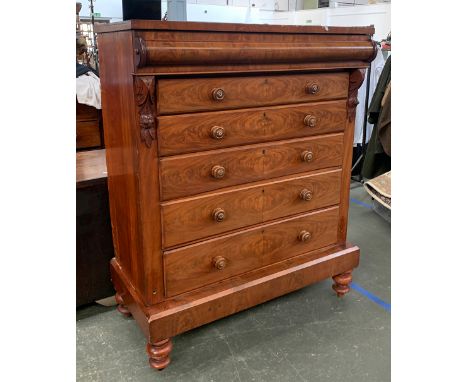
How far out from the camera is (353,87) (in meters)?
1.71

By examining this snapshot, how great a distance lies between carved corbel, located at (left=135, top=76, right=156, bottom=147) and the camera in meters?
1.23

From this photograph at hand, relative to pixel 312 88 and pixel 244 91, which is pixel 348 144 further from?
pixel 244 91

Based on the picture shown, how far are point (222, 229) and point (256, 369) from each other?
530 mm

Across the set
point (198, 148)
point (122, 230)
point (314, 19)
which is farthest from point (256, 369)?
point (314, 19)

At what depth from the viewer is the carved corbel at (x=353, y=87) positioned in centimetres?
167

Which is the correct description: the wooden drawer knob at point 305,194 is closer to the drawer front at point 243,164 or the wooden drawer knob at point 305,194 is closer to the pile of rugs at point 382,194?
the drawer front at point 243,164

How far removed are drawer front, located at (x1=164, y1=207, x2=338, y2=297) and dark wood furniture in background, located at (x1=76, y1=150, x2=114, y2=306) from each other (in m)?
0.49

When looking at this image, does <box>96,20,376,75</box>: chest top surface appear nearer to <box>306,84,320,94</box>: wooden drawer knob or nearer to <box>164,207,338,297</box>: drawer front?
<box>306,84,320,94</box>: wooden drawer knob

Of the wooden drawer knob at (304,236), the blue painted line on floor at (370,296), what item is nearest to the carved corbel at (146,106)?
the wooden drawer knob at (304,236)

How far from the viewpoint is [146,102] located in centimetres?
125

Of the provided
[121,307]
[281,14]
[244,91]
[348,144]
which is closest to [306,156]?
[348,144]

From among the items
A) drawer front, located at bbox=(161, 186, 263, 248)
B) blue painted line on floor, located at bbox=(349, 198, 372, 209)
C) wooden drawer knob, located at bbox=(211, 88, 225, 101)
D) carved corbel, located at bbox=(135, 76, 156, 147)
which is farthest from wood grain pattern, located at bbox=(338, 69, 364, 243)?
blue painted line on floor, located at bbox=(349, 198, 372, 209)

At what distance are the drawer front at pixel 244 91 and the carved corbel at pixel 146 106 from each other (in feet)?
0.11

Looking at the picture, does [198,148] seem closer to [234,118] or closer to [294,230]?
[234,118]
